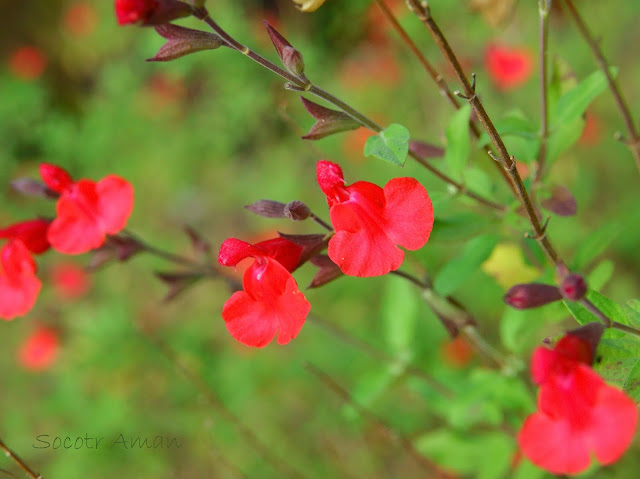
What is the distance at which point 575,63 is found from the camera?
2711 millimetres

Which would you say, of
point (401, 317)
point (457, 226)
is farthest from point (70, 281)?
point (457, 226)

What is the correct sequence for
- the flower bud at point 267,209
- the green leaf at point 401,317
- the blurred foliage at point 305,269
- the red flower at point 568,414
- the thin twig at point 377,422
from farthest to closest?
the green leaf at point 401,317, the blurred foliage at point 305,269, the thin twig at point 377,422, the flower bud at point 267,209, the red flower at point 568,414

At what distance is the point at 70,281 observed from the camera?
319cm

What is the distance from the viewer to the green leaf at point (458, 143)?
100 cm

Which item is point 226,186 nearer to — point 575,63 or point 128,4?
point 575,63

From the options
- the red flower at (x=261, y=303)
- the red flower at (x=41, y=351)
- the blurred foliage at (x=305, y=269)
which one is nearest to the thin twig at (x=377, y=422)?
the blurred foliage at (x=305, y=269)

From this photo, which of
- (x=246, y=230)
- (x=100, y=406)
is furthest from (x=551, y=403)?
(x=246, y=230)

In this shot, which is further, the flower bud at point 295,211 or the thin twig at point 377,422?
the thin twig at point 377,422

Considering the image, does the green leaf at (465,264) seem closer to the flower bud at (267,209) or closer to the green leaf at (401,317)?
the flower bud at (267,209)

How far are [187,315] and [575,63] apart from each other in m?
2.28

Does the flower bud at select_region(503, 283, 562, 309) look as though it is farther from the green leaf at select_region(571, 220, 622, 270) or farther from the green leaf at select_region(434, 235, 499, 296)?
the green leaf at select_region(571, 220, 622, 270)

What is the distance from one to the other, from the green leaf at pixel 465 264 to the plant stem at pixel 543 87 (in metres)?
0.14

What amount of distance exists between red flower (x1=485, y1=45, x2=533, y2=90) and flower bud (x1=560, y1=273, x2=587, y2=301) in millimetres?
2168

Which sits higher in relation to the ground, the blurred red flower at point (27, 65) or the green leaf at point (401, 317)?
the blurred red flower at point (27, 65)
